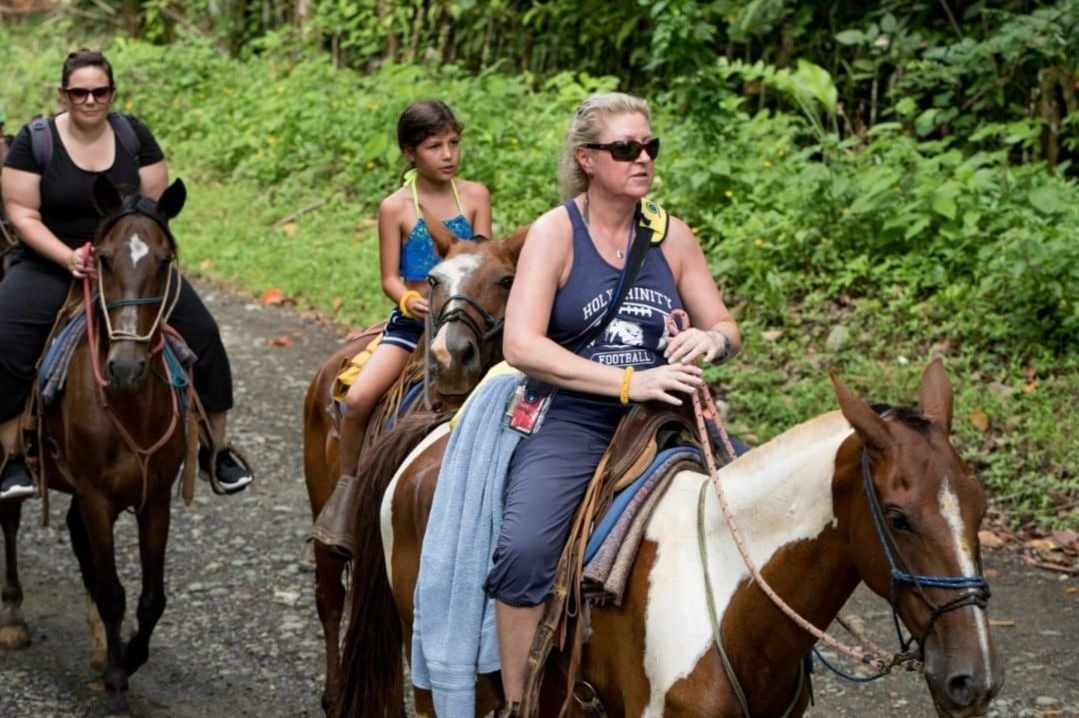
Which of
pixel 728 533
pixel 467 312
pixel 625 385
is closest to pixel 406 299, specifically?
pixel 467 312

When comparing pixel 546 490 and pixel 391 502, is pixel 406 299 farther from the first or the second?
pixel 546 490

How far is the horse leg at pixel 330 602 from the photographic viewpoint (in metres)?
6.23

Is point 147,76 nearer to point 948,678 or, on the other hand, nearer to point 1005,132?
point 1005,132

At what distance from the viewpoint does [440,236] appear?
5.48 meters

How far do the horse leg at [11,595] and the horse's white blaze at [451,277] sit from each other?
3.30 m

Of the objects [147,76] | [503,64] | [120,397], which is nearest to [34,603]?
[120,397]

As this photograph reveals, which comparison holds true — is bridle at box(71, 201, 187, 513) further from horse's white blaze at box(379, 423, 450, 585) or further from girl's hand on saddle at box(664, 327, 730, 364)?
girl's hand on saddle at box(664, 327, 730, 364)

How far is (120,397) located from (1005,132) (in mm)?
7211

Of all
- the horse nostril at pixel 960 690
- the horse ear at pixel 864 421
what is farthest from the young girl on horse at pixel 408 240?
the horse nostril at pixel 960 690

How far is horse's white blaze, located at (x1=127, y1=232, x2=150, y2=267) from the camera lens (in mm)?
6195

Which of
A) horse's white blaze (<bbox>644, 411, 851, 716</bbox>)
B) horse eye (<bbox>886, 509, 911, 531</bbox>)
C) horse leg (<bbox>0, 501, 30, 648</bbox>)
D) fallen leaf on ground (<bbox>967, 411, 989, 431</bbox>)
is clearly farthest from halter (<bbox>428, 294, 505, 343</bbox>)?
fallen leaf on ground (<bbox>967, 411, 989, 431</bbox>)

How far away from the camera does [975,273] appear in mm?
9633

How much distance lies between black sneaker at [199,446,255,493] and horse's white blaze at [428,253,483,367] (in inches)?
93.8

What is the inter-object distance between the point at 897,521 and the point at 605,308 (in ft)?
3.92
